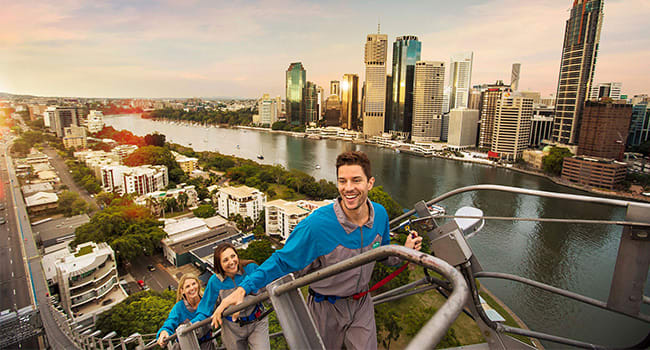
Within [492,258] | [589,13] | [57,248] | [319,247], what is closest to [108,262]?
[57,248]

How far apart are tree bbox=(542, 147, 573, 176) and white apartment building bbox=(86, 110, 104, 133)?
53.1 ft

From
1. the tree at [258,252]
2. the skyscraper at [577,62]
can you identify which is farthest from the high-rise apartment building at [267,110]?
the tree at [258,252]

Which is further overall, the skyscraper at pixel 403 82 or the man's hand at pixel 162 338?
the skyscraper at pixel 403 82

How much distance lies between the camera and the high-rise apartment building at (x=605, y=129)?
10.6 m

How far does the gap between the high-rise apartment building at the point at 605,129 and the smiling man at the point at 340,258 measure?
13748mm

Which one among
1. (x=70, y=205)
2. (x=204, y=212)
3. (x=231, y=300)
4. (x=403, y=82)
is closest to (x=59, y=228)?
(x=70, y=205)

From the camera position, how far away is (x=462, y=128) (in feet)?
51.6

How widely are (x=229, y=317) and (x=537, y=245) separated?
6.38 metres

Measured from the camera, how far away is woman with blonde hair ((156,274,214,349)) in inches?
32.8

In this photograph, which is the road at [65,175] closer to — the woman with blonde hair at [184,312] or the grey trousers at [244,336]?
the woman with blonde hair at [184,312]

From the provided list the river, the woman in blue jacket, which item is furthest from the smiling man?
the river

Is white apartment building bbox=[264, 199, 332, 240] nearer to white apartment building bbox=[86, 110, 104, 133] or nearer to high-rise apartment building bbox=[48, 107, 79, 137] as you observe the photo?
high-rise apartment building bbox=[48, 107, 79, 137]

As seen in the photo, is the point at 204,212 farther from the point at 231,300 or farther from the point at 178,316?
the point at 231,300

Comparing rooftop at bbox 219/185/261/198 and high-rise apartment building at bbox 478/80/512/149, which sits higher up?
high-rise apartment building at bbox 478/80/512/149
